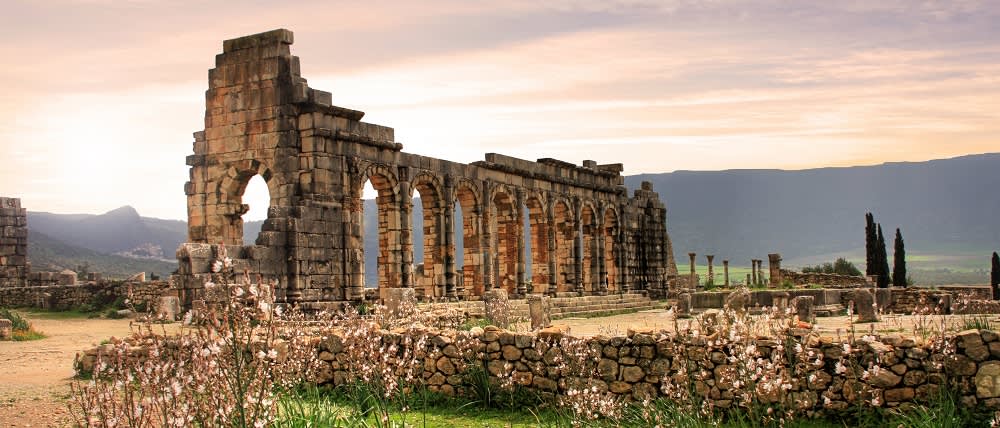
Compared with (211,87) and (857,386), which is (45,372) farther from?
(857,386)

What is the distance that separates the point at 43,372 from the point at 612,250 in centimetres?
3009

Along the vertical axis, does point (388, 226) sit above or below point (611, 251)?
above

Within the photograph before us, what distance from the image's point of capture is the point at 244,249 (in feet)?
74.1

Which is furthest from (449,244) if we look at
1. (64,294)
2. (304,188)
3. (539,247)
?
(64,294)

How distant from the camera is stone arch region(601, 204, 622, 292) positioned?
1718 inches

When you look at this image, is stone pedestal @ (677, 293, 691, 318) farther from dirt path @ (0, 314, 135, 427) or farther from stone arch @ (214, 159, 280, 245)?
dirt path @ (0, 314, 135, 427)

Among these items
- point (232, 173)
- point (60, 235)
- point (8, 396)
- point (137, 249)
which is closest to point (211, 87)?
point (232, 173)

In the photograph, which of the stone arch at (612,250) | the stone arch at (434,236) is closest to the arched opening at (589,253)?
the stone arch at (612,250)

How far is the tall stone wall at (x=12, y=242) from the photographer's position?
1417 inches

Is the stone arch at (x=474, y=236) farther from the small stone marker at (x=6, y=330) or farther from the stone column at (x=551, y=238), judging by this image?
the small stone marker at (x=6, y=330)

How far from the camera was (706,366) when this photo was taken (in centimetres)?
1141

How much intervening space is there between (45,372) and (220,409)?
11127mm

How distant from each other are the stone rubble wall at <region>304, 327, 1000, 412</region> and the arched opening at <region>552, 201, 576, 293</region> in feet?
87.5

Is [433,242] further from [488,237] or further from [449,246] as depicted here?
[488,237]
